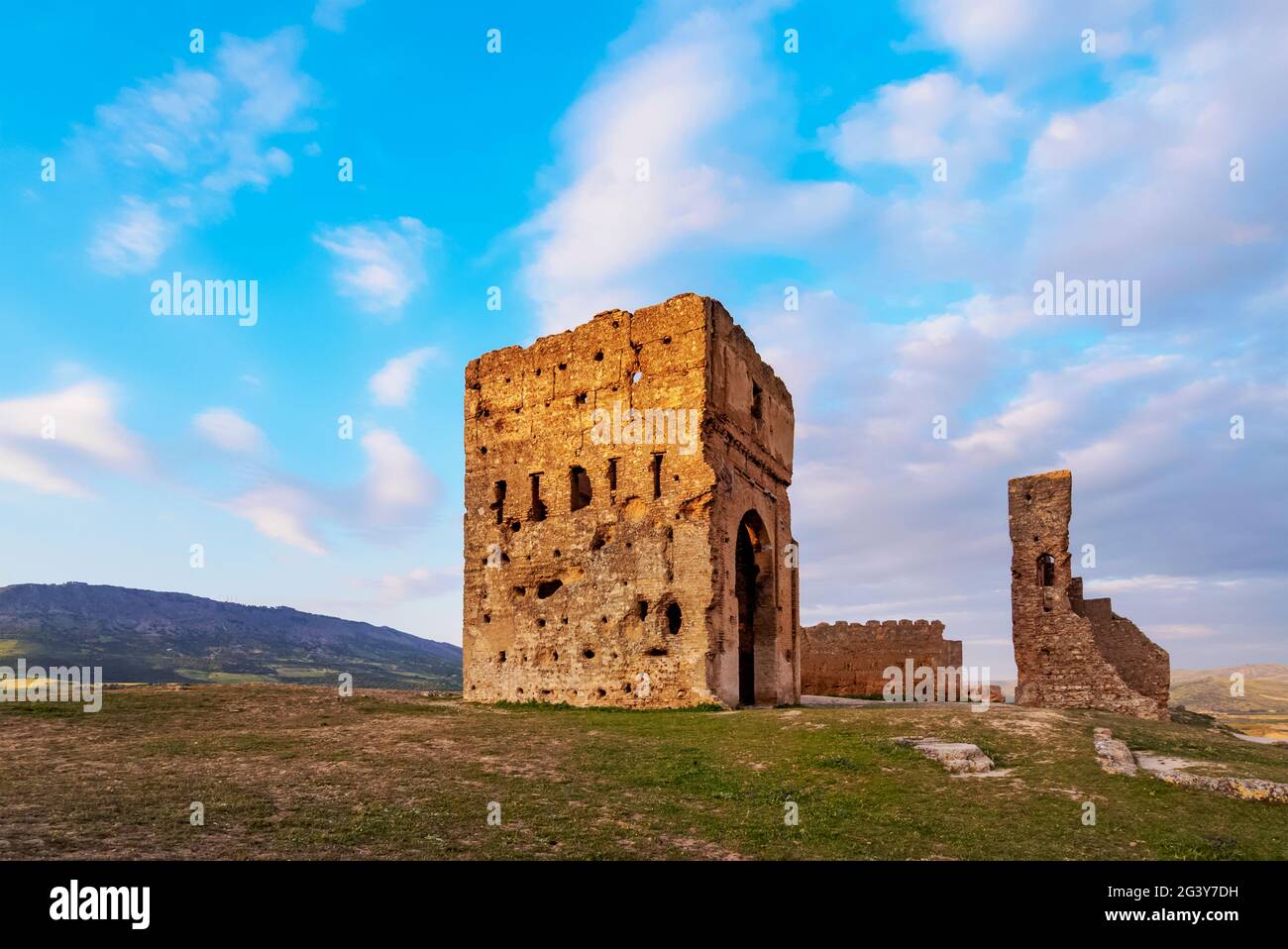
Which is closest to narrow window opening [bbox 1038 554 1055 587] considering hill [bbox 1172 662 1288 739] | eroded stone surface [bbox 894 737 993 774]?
eroded stone surface [bbox 894 737 993 774]

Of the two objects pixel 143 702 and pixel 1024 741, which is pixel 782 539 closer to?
pixel 1024 741

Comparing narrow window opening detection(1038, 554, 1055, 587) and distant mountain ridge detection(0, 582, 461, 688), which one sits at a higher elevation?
narrow window opening detection(1038, 554, 1055, 587)

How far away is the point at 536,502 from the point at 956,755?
13.4 meters

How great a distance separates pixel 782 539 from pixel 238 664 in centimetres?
11847

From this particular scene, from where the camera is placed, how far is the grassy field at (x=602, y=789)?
8.25 meters

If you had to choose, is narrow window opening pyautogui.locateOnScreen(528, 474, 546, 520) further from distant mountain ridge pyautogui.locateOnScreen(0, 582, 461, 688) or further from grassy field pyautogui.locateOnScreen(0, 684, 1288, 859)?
distant mountain ridge pyautogui.locateOnScreen(0, 582, 461, 688)

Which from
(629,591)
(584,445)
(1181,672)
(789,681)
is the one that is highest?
(584,445)

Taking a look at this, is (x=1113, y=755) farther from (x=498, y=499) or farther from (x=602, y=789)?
(x=498, y=499)

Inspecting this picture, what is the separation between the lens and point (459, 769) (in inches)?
476

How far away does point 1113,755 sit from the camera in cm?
1220

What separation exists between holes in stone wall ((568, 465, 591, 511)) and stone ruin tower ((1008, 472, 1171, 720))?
40.6ft

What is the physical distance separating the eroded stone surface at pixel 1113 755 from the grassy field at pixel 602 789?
0.20m

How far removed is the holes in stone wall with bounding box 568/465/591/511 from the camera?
2233 cm
